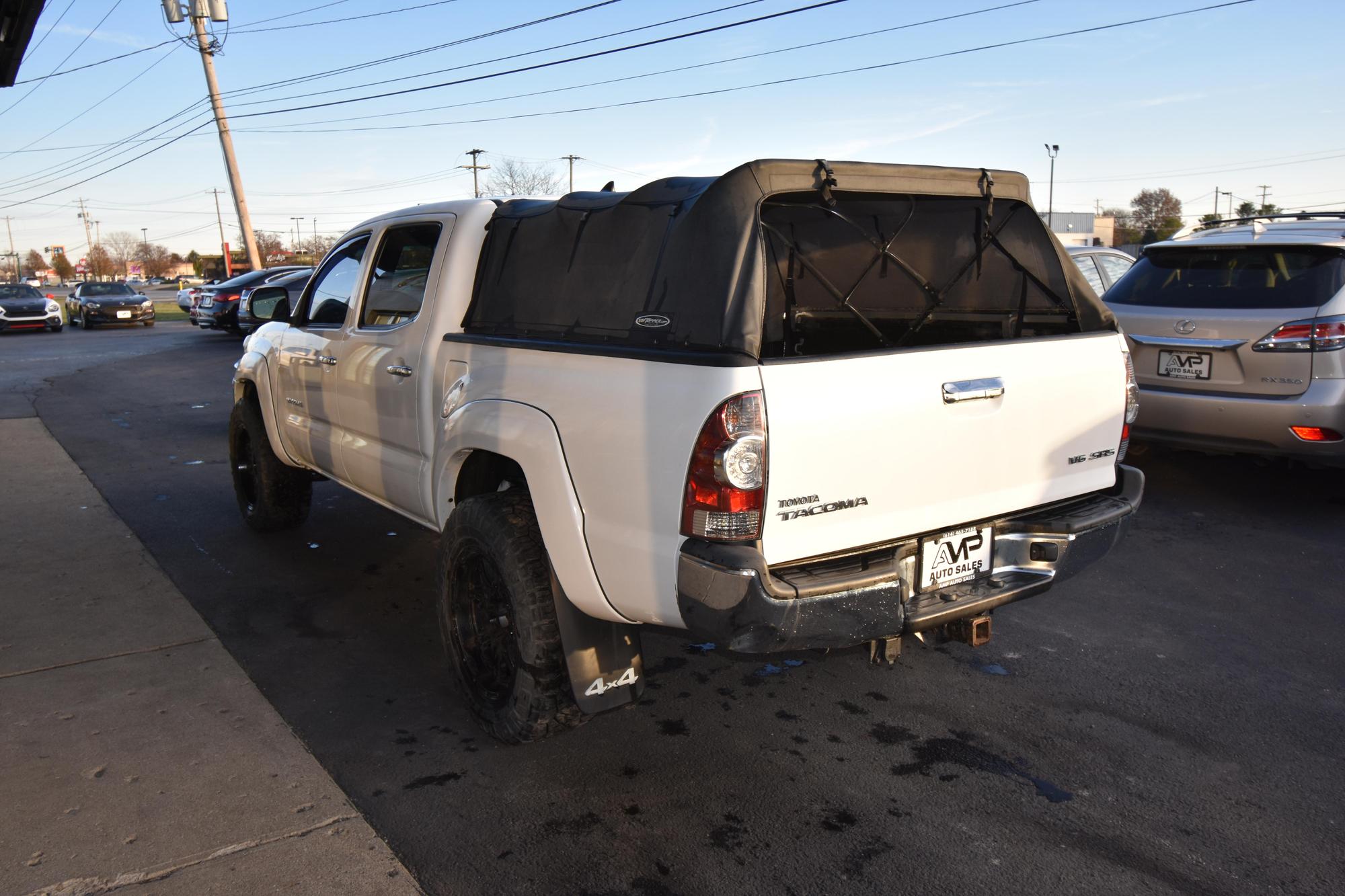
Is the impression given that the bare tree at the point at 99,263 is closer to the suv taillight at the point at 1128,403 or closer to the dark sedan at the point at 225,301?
the dark sedan at the point at 225,301

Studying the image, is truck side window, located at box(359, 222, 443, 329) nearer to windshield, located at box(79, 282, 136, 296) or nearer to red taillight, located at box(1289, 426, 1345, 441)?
red taillight, located at box(1289, 426, 1345, 441)

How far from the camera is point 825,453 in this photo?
2801mm

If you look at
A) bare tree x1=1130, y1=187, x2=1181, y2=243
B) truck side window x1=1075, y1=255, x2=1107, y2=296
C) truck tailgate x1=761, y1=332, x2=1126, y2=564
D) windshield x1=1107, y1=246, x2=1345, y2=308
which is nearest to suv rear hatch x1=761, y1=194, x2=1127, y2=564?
truck tailgate x1=761, y1=332, x2=1126, y2=564

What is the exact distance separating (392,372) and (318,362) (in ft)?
3.34

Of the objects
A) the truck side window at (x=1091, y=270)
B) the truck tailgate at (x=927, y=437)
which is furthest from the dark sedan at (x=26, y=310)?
the truck tailgate at (x=927, y=437)

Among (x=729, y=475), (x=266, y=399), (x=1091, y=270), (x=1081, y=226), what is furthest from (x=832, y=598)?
(x=1081, y=226)

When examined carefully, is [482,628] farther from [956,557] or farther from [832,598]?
[956,557]

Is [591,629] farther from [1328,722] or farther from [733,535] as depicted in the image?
[1328,722]

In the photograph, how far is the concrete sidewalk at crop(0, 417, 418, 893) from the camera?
2801mm

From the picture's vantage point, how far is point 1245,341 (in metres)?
5.98

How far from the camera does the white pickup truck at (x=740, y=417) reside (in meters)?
2.77

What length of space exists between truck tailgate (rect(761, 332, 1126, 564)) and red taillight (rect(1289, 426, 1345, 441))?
2931 millimetres

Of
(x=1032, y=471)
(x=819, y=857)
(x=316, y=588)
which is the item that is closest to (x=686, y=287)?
(x=1032, y=471)

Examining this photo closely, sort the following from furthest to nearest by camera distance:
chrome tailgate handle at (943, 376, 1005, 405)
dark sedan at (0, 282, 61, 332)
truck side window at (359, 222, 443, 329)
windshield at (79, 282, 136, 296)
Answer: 1. windshield at (79, 282, 136, 296)
2. dark sedan at (0, 282, 61, 332)
3. truck side window at (359, 222, 443, 329)
4. chrome tailgate handle at (943, 376, 1005, 405)
